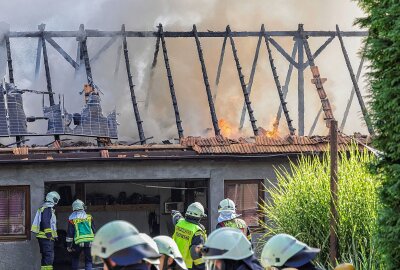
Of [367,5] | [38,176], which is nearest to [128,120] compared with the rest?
[38,176]

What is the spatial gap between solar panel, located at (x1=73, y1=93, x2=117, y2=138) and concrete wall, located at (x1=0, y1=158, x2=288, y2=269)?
50.5 inches

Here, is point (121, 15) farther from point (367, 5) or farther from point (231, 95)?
point (367, 5)

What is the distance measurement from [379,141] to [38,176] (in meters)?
12.8

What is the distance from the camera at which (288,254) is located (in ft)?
24.6

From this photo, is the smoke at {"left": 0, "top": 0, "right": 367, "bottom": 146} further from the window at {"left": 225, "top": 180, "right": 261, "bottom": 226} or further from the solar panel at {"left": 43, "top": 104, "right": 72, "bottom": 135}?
the window at {"left": 225, "top": 180, "right": 261, "bottom": 226}

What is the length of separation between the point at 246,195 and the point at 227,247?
597 inches

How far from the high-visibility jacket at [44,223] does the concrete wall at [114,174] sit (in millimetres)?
797

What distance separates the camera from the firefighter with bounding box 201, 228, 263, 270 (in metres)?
7.48

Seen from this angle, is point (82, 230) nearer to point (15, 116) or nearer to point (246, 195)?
point (15, 116)

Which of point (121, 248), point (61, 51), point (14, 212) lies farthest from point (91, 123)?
point (121, 248)

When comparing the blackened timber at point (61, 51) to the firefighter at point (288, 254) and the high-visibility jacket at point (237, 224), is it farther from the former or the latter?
the firefighter at point (288, 254)

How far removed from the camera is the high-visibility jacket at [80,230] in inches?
811

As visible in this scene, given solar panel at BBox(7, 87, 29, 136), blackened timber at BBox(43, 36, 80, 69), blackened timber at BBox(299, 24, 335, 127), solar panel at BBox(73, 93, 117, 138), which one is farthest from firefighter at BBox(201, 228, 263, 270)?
blackened timber at BBox(43, 36, 80, 69)

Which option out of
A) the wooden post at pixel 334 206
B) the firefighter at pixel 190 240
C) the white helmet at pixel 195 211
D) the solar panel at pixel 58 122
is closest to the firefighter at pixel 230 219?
the white helmet at pixel 195 211
